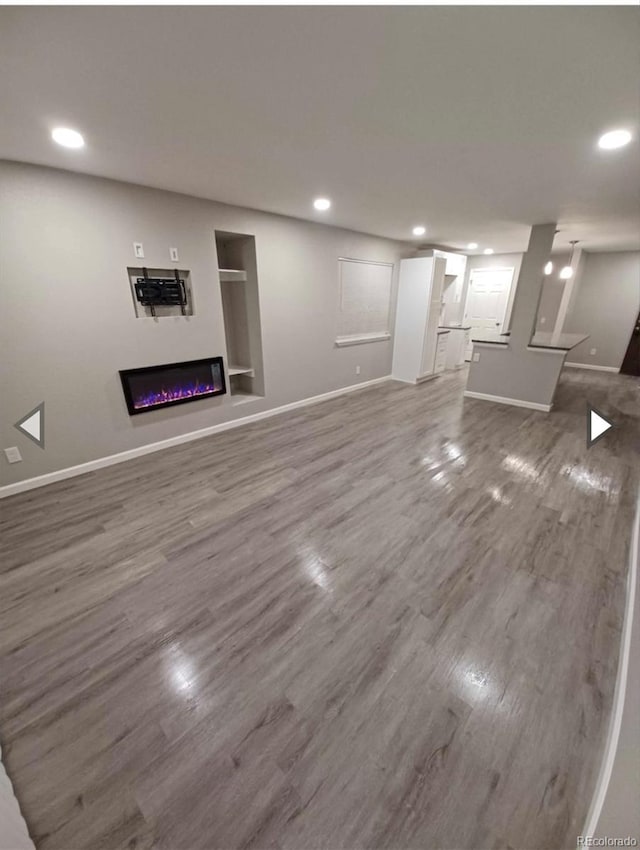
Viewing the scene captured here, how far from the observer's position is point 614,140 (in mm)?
1912

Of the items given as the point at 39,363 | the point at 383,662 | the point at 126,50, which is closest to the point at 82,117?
the point at 126,50

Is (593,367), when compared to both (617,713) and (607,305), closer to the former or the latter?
(607,305)

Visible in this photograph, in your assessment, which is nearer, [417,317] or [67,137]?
[67,137]

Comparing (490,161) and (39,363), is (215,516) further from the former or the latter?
(490,161)

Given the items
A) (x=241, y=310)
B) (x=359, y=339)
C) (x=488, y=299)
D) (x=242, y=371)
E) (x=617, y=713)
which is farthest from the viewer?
(x=488, y=299)

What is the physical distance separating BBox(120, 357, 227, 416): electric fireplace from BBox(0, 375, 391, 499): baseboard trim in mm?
398

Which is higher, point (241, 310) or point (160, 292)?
point (160, 292)

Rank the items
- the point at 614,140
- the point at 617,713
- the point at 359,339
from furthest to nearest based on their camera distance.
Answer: the point at 359,339
the point at 614,140
the point at 617,713

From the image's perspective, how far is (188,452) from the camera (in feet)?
11.2

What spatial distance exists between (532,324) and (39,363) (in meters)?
5.62

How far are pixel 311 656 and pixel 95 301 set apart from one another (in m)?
3.10

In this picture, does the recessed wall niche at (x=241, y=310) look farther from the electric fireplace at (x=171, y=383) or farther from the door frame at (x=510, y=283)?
the door frame at (x=510, y=283)

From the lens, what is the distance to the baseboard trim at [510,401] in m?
4.63

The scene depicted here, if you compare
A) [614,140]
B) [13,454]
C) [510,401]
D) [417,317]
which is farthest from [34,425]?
[510,401]
